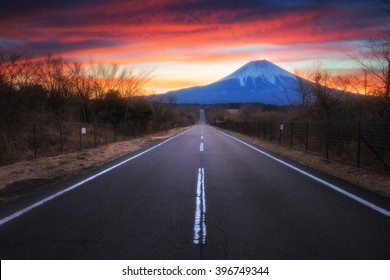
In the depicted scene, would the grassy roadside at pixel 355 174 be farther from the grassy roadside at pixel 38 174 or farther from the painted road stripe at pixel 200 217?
the grassy roadside at pixel 38 174

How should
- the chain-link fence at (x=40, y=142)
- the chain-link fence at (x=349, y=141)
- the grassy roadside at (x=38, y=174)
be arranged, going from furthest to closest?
the chain-link fence at (x=40, y=142) → the chain-link fence at (x=349, y=141) → the grassy roadside at (x=38, y=174)

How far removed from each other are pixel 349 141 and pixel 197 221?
12.7 meters

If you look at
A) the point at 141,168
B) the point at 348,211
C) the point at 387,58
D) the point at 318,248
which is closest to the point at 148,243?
the point at 318,248

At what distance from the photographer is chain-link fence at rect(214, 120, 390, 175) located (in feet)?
46.3

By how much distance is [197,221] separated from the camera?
693cm

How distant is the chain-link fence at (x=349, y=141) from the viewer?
1413 cm

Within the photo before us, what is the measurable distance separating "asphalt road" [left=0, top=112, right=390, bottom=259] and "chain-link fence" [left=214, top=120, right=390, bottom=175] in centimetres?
356

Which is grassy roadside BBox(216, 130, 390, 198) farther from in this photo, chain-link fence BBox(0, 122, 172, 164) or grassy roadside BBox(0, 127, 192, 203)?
chain-link fence BBox(0, 122, 172, 164)

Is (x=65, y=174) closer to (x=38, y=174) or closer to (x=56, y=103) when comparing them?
(x=38, y=174)

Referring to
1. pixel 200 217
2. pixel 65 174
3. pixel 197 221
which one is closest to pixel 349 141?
pixel 65 174

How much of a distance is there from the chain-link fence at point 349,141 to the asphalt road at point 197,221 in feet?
11.7

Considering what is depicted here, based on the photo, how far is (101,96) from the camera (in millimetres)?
50375

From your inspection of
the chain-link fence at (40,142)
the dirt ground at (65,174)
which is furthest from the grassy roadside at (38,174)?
the chain-link fence at (40,142)

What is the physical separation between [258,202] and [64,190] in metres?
4.93
